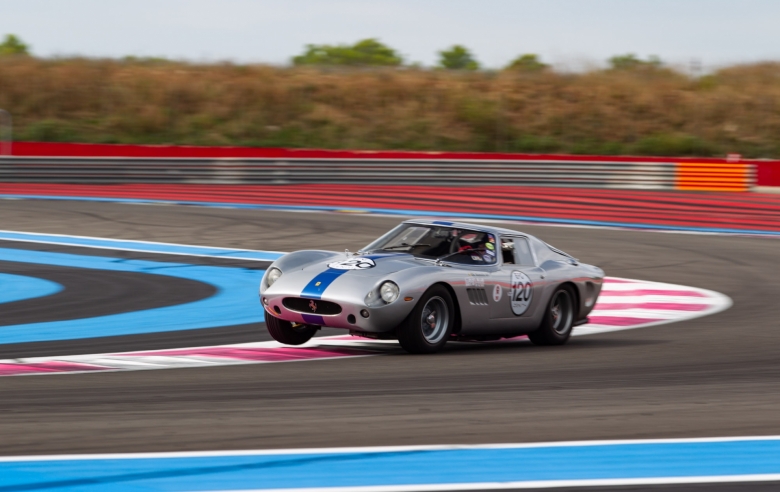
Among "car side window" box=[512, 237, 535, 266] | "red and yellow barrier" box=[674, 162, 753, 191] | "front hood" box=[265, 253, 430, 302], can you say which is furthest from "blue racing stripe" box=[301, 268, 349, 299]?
"red and yellow barrier" box=[674, 162, 753, 191]

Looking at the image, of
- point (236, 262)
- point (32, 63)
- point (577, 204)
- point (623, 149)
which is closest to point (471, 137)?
point (623, 149)

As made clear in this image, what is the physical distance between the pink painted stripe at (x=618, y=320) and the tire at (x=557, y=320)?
4.49 ft

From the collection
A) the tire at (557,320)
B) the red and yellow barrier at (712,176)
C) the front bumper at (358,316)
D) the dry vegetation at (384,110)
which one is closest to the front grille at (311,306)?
the front bumper at (358,316)

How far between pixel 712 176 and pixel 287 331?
21.0 meters

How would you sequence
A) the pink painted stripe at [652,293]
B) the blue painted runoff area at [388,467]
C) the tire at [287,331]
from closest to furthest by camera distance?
the blue painted runoff area at [388,467], the tire at [287,331], the pink painted stripe at [652,293]

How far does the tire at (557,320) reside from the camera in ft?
29.0

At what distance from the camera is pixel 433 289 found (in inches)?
305

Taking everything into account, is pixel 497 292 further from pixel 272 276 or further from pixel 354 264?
pixel 272 276

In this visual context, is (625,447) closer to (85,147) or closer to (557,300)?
(557,300)

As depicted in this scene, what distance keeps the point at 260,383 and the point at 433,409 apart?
4.13 ft

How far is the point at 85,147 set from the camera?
93.3 ft

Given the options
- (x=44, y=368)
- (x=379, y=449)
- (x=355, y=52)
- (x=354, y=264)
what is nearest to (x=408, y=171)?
(x=354, y=264)

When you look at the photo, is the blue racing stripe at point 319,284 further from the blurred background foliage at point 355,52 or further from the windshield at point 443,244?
the blurred background foliage at point 355,52

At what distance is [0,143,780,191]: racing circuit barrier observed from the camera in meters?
25.3
